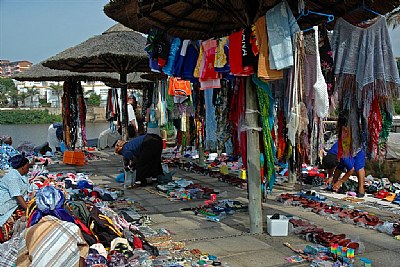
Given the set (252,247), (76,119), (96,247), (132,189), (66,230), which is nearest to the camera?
(66,230)

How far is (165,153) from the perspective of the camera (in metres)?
13.9

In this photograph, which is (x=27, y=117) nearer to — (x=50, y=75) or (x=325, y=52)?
(x=50, y=75)

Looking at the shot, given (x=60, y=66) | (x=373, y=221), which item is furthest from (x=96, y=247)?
(x=60, y=66)

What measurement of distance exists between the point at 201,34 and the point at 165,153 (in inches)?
297

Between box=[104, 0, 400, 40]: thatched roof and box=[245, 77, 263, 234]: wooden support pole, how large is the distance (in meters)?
0.87

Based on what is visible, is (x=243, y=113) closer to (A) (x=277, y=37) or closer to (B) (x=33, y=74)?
(A) (x=277, y=37)

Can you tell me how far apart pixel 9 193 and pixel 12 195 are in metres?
0.04

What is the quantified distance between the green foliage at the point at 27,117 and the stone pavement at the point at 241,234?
134 ft

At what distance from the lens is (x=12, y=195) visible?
500 centimetres

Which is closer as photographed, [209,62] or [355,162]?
[209,62]

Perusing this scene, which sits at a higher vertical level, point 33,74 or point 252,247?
point 33,74

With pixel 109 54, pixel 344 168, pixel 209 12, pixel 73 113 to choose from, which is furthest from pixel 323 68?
pixel 73 113

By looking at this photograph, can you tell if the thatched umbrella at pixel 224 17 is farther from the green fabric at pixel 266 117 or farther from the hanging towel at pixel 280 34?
the hanging towel at pixel 280 34

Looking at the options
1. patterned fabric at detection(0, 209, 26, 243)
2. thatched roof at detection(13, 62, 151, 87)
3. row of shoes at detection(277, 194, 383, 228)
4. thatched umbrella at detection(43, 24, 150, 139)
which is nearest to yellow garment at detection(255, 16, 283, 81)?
row of shoes at detection(277, 194, 383, 228)
